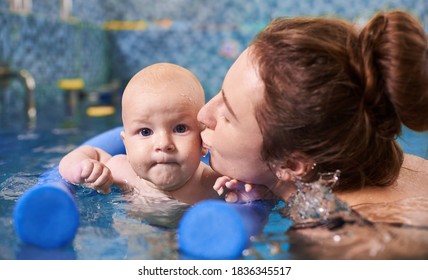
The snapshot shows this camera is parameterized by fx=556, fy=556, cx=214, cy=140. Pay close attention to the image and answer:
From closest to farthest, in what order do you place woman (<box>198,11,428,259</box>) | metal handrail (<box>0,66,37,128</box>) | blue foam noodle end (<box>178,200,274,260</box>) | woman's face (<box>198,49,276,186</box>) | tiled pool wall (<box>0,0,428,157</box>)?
blue foam noodle end (<box>178,200,274,260</box>), woman (<box>198,11,428,259</box>), woman's face (<box>198,49,276,186</box>), metal handrail (<box>0,66,37,128</box>), tiled pool wall (<box>0,0,428,157</box>)

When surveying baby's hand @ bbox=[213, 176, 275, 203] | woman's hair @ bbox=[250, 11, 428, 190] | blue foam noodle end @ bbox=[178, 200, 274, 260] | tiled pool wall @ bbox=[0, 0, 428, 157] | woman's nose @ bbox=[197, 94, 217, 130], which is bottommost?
tiled pool wall @ bbox=[0, 0, 428, 157]

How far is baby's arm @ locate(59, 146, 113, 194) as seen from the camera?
178cm

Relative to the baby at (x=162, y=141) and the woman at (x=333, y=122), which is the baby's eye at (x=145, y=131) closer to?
the baby at (x=162, y=141)

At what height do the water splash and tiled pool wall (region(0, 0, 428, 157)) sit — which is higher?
the water splash

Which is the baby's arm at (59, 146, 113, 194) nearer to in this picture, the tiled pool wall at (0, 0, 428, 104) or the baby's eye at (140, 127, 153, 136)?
the baby's eye at (140, 127, 153, 136)

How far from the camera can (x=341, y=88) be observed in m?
1.46

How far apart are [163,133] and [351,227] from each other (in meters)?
0.64

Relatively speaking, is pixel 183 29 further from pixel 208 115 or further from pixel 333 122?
pixel 333 122

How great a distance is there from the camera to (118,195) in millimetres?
1982

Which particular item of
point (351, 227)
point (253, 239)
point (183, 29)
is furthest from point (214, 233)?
point (183, 29)

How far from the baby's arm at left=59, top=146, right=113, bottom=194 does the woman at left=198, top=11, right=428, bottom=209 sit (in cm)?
37

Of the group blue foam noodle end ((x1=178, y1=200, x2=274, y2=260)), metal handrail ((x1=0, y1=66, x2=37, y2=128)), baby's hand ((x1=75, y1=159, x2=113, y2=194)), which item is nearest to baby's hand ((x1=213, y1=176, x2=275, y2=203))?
baby's hand ((x1=75, y1=159, x2=113, y2=194))

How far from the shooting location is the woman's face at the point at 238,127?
1575mm

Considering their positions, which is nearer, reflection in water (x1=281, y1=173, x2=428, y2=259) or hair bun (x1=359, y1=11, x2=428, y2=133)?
reflection in water (x1=281, y1=173, x2=428, y2=259)
